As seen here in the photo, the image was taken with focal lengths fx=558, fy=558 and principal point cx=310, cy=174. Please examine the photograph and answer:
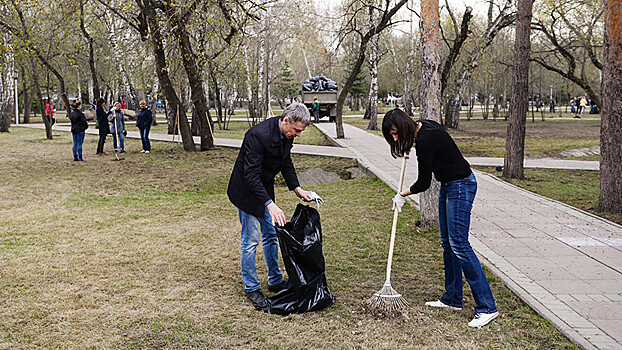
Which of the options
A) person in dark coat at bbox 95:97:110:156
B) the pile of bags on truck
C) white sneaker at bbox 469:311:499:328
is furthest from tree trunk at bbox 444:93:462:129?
white sneaker at bbox 469:311:499:328

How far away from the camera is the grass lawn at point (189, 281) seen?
4.00 metres

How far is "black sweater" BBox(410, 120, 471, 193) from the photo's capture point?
4094mm

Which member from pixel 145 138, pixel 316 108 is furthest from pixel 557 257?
pixel 316 108

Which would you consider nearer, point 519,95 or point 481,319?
point 481,319

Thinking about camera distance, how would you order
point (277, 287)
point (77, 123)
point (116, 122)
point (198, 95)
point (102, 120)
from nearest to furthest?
point (277, 287) → point (77, 123) → point (102, 120) → point (116, 122) → point (198, 95)

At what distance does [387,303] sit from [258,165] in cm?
148

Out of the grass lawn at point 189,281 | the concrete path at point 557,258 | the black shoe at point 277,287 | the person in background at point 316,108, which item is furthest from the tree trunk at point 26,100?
the black shoe at point 277,287

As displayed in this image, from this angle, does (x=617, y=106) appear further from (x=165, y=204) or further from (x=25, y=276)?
(x=25, y=276)

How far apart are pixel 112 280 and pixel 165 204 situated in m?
4.26

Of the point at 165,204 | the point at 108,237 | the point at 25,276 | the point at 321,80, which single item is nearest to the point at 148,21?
the point at 165,204

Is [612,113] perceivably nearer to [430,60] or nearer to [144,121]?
[430,60]

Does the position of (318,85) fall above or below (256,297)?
above

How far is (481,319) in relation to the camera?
4.20 m

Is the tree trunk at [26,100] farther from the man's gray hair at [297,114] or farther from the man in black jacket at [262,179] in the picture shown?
the man's gray hair at [297,114]
